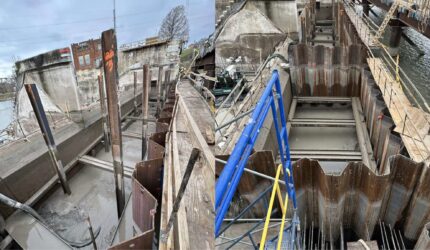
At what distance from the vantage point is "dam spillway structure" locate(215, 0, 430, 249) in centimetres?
485

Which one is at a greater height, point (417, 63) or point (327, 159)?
point (417, 63)

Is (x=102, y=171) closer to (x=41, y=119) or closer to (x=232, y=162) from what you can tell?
(x=41, y=119)

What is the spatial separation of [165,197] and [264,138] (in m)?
4.27

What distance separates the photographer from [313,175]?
585 centimetres

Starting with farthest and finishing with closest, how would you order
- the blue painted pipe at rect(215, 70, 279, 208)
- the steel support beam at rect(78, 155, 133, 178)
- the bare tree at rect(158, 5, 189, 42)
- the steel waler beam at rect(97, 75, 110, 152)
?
the bare tree at rect(158, 5, 189, 42) < the steel waler beam at rect(97, 75, 110, 152) < the steel support beam at rect(78, 155, 133, 178) < the blue painted pipe at rect(215, 70, 279, 208)

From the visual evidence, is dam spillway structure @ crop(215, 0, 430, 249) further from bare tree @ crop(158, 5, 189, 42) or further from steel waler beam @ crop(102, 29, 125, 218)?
bare tree @ crop(158, 5, 189, 42)

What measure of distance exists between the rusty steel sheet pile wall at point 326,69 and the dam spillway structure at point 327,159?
0.11ft

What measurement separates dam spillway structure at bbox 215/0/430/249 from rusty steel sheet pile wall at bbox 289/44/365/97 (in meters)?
0.03

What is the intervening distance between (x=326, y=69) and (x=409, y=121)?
5.37m

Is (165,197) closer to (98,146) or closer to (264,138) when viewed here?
(264,138)

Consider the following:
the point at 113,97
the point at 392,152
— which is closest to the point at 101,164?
the point at 113,97

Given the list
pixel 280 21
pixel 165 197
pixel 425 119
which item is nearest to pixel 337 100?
pixel 425 119

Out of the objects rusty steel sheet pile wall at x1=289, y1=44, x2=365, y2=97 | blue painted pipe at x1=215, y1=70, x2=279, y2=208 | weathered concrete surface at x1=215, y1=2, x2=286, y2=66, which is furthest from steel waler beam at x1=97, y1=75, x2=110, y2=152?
weathered concrete surface at x1=215, y1=2, x2=286, y2=66

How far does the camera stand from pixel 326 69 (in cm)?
1255
